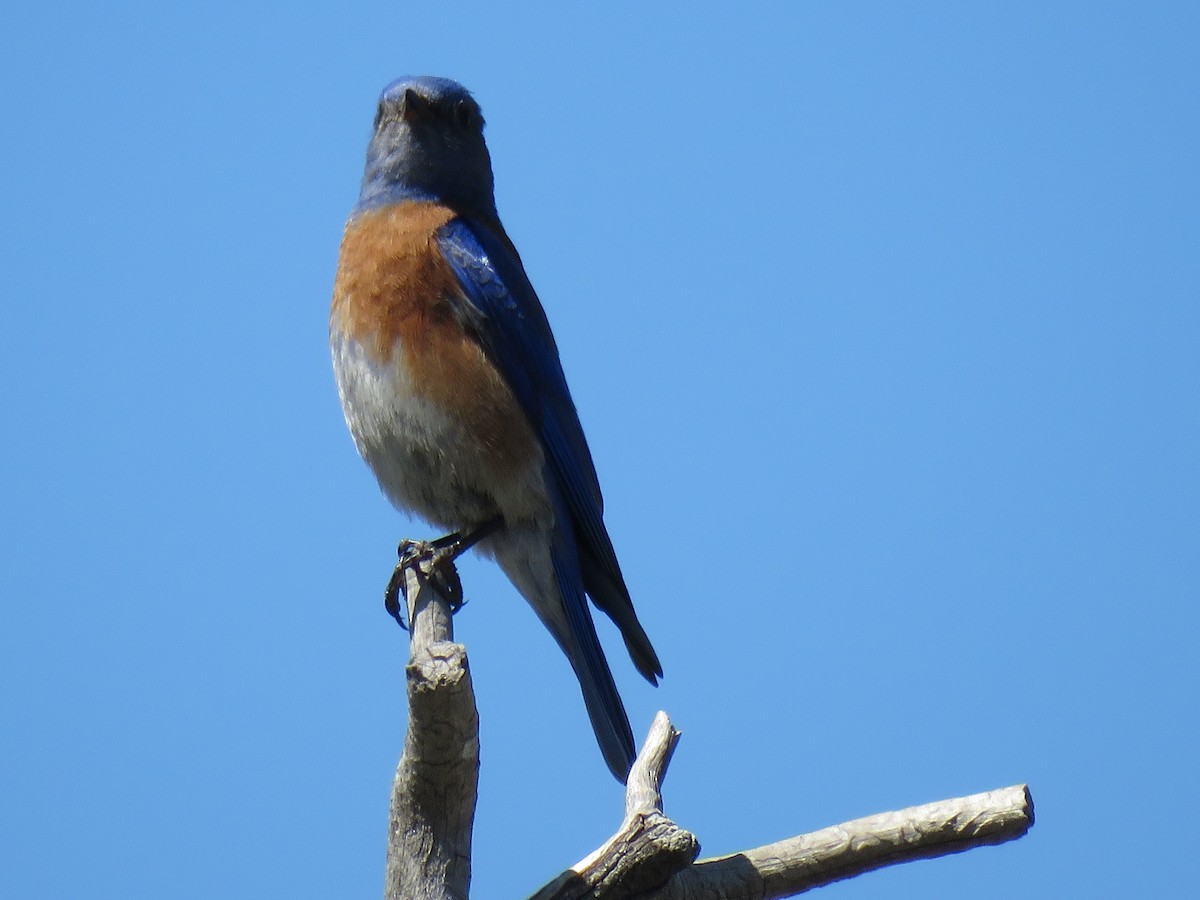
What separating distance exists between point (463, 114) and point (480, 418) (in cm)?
161

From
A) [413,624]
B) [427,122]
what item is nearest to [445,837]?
[413,624]

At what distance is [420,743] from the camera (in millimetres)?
3521

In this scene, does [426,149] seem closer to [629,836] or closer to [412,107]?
[412,107]

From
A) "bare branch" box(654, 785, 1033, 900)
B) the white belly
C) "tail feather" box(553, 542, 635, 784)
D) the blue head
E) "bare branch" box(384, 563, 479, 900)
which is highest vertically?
the blue head

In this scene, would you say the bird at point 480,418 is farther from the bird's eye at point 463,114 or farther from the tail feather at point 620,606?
the bird's eye at point 463,114

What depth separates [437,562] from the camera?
4.69 m

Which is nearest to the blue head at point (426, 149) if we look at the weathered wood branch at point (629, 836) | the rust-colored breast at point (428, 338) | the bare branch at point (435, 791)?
the rust-colored breast at point (428, 338)

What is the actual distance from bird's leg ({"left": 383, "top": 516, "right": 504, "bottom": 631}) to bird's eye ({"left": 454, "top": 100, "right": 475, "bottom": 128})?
1837mm

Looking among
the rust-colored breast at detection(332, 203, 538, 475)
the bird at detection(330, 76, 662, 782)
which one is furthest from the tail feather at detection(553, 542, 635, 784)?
the rust-colored breast at detection(332, 203, 538, 475)

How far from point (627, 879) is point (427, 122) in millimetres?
3311

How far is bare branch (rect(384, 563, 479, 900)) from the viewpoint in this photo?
136 inches

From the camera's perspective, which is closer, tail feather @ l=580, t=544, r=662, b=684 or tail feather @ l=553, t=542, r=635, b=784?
tail feather @ l=553, t=542, r=635, b=784

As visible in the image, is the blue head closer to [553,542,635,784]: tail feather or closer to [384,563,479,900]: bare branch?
[553,542,635,784]: tail feather

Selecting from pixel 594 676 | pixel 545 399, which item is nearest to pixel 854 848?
pixel 594 676
